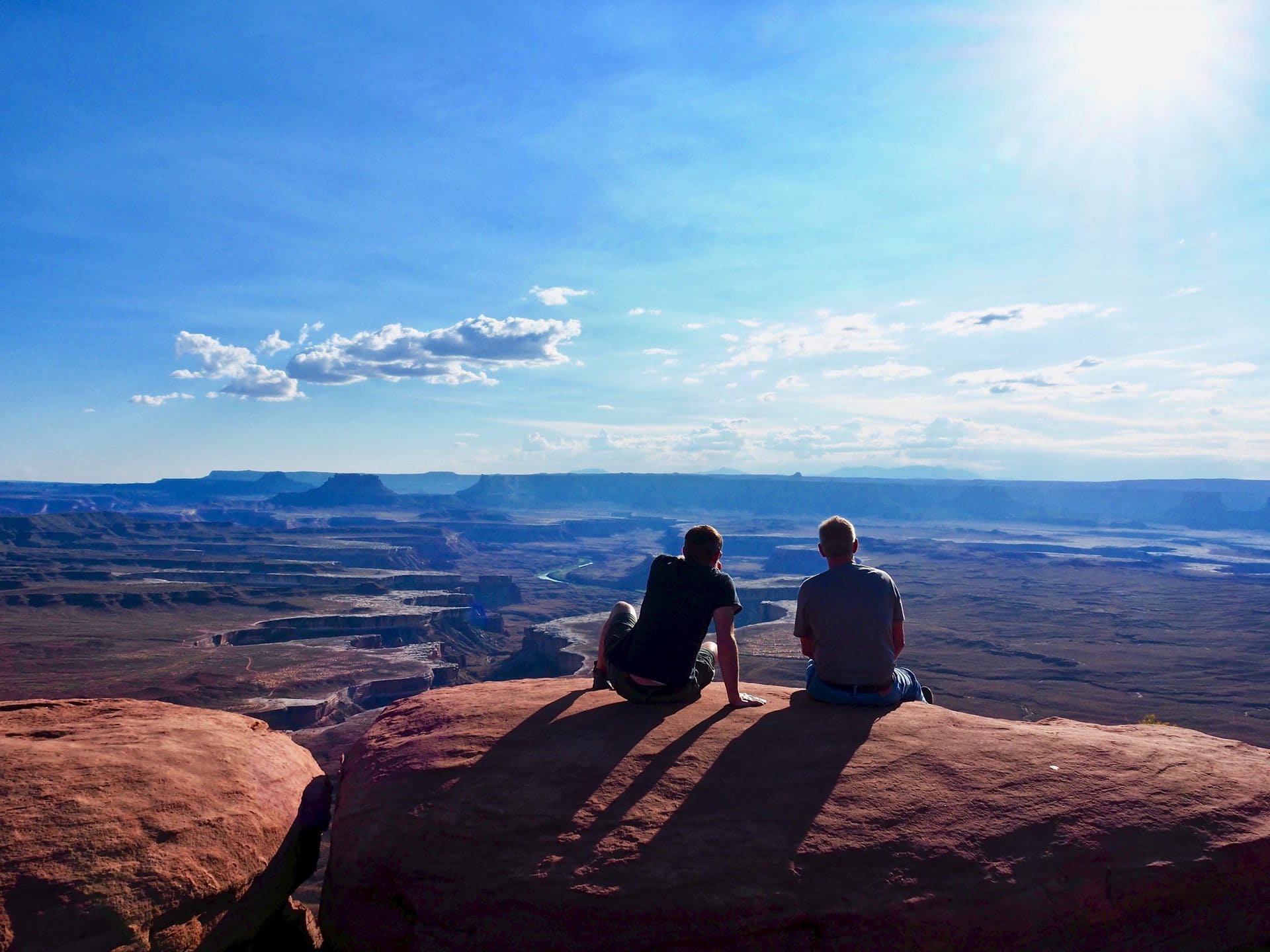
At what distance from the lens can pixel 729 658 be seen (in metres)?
6.23

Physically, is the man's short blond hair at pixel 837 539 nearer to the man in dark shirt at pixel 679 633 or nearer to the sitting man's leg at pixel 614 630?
the man in dark shirt at pixel 679 633

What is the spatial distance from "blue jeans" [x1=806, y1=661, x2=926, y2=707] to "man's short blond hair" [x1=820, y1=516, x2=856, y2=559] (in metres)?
0.89

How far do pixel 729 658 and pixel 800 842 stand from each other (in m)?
1.77

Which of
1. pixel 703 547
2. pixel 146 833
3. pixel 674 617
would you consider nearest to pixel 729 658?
pixel 674 617

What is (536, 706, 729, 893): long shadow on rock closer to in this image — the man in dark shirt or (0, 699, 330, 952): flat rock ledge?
the man in dark shirt

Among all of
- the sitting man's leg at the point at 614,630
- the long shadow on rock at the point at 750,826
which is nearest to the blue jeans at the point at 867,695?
the long shadow on rock at the point at 750,826

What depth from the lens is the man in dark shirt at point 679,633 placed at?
6.18 m

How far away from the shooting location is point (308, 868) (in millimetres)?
6090

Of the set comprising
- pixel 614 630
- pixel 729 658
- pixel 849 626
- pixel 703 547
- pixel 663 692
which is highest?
pixel 703 547

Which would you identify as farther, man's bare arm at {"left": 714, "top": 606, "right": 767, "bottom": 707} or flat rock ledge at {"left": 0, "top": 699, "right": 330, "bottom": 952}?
man's bare arm at {"left": 714, "top": 606, "right": 767, "bottom": 707}

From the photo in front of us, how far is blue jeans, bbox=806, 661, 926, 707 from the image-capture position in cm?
634

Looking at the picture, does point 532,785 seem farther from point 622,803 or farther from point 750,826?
point 750,826

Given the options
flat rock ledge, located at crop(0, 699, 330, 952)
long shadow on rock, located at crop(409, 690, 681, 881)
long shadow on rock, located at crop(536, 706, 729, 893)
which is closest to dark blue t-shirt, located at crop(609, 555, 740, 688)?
long shadow on rock, located at crop(409, 690, 681, 881)

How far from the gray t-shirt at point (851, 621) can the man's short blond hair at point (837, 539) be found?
111 millimetres
